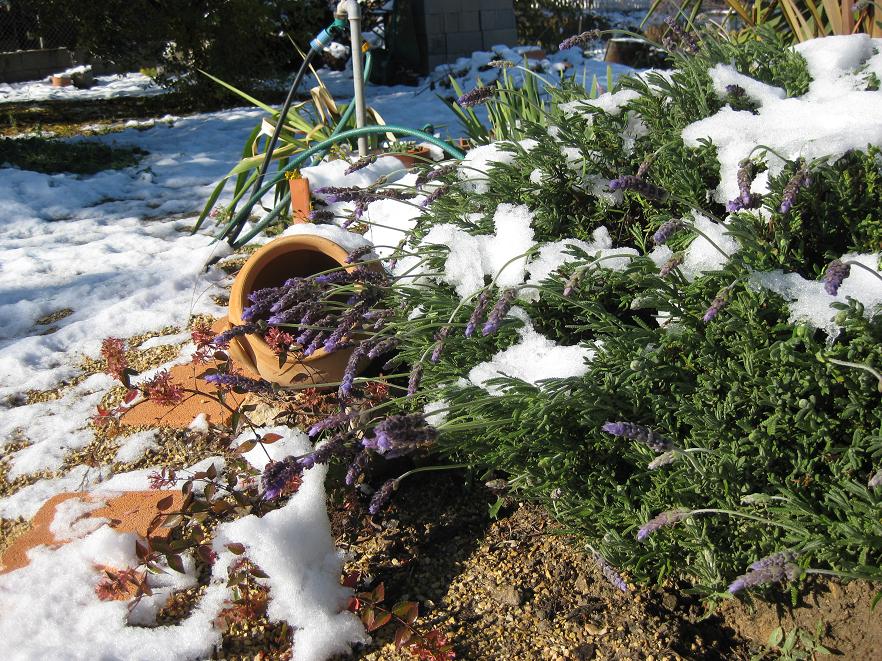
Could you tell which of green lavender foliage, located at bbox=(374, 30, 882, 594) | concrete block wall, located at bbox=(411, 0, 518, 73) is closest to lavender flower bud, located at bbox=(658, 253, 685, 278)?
green lavender foliage, located at bbox=(374, 30, 882, 594)

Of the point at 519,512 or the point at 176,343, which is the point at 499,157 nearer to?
the point at 519,512

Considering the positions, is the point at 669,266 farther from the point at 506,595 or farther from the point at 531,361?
the point at 506,595

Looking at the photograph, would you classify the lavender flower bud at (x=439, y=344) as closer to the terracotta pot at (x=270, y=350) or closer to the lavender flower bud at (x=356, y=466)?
the lavender flower bud at (x=356, y=466)

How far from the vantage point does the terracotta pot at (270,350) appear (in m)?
2.47

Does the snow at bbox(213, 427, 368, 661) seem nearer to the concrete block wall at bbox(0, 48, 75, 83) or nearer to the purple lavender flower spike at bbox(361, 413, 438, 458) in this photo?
the purple lavender flower spike at bbox(361, 413, 438, 458)

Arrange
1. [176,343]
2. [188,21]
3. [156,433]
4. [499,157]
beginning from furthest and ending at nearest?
[188,21] < [176,343] < [156,433] < [499,157]

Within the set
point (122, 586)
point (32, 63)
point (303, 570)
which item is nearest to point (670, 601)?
point (303, 570)

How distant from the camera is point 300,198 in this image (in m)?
3.18

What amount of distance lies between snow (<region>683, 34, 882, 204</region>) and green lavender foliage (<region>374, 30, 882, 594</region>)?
4 cm

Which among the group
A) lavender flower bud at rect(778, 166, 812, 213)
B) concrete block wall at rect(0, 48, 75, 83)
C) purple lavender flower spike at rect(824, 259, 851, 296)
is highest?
concrete block wall at rect(0, 48, 75, 83)

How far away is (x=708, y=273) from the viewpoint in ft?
4.91

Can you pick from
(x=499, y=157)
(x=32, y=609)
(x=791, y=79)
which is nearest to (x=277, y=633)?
(x=32, y=609)

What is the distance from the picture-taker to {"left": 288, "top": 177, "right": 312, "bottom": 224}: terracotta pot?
3.14 m

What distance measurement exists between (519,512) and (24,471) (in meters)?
1.66
